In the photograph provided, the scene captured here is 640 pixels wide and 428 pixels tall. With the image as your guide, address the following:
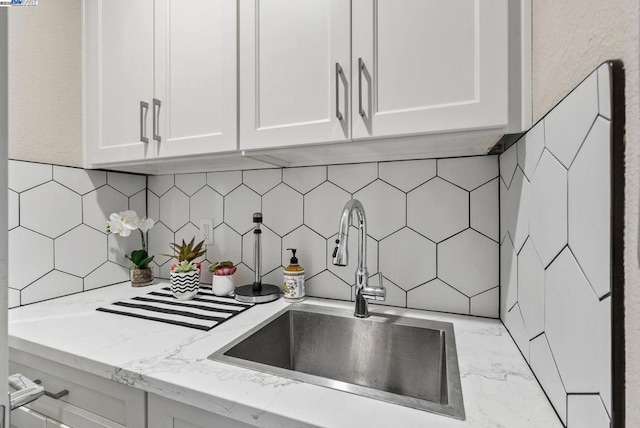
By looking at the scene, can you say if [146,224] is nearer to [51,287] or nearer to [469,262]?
[51,287]

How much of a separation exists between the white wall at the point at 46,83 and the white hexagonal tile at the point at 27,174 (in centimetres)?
3

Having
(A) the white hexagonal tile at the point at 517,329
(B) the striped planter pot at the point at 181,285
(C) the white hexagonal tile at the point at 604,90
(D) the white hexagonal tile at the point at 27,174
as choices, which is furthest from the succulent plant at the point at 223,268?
(C) the white hexagonal tile at the point at 604,90

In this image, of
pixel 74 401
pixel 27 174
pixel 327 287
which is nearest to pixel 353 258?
pixel 327 287

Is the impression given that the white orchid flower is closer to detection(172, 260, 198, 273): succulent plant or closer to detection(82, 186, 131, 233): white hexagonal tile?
detection(82, 186, 131, 233): white hexagonal tile

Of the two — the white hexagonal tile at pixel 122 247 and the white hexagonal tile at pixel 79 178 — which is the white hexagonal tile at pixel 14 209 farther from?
the white hexagonal tile at pixel 122 247

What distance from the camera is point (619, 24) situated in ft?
1.20

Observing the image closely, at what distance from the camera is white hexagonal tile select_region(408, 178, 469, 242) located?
1.09 metres

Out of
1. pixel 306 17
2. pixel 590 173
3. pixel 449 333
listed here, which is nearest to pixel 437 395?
pixel 449 333

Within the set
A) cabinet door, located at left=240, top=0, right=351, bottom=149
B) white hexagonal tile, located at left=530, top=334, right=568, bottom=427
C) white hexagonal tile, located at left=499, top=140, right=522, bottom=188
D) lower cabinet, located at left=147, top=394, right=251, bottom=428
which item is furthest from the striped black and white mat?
white hexagonal tile, located at left=499, top=140, right=522, bottom=188

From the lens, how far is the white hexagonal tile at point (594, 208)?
388 mm

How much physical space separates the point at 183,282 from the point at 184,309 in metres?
0.14

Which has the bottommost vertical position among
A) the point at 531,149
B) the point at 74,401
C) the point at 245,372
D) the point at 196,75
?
the point at 74,401

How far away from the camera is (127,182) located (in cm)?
156

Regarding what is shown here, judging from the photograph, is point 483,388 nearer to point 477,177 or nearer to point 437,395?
point 437,395
